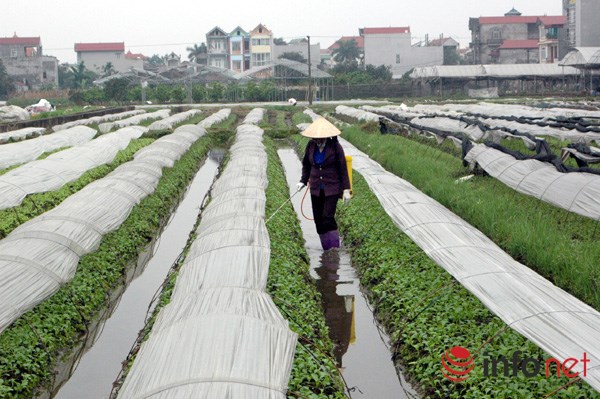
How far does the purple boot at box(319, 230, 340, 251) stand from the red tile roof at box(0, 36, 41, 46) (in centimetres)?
8076

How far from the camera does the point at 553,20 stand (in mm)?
68625

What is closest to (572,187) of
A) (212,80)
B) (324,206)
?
(324,206)

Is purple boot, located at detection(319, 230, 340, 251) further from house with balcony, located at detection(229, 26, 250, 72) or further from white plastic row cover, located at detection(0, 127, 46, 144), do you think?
house with balcony, located at detection(229, 26, 250, 72)

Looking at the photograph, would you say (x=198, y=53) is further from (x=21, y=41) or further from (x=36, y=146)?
(x=36, y=146)

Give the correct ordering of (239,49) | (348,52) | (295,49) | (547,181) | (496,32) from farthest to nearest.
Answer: (348,52) < (295,49) < (239,49) < (496,32) < (547,181)

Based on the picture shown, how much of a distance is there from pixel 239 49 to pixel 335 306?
3341 inches

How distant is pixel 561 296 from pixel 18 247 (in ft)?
16.9

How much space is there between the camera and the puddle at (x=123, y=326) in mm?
6023

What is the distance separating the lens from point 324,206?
942 centimetres

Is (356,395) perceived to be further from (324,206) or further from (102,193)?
(102,193)

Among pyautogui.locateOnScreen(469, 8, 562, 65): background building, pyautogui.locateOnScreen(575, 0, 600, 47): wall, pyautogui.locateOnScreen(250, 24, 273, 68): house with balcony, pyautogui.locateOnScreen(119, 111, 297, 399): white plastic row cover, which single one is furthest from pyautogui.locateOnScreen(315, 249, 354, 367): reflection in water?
pyautogui.locateOnScreen(250, 24, 273, 68): house with balcony

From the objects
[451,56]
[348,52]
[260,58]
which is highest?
[348,52]

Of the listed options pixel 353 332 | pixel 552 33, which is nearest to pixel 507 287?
pixel 353 332

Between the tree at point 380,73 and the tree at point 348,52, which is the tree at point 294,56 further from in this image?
the tree at point 380,73
